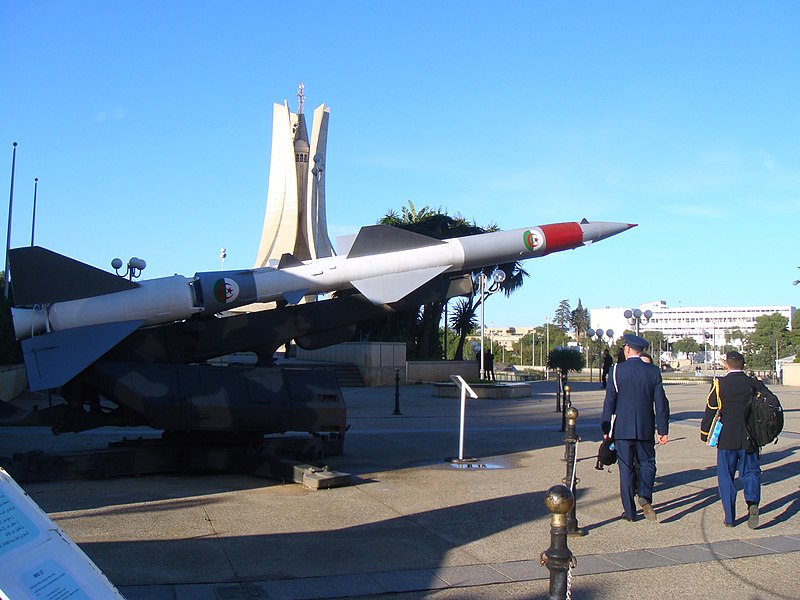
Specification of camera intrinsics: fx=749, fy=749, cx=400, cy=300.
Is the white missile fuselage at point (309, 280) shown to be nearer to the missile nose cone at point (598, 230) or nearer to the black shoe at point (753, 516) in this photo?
the missile nose cone at point (598, 230)

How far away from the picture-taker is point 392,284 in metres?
10.8

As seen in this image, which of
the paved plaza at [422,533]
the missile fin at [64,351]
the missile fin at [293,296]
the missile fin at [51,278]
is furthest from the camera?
the missile fin at [293,296]

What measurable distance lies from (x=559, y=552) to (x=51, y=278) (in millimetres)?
7886

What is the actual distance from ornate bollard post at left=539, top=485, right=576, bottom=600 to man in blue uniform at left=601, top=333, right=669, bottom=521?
3.56 m

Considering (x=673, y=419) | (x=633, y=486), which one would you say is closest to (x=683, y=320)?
(x=673, y=419)

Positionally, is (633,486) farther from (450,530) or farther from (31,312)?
(31,312)

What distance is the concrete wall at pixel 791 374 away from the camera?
35000mm

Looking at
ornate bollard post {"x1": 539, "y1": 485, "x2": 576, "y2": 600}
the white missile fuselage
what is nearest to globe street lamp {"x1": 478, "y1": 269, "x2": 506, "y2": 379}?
the white missile fuselage

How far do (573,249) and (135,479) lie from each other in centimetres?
816

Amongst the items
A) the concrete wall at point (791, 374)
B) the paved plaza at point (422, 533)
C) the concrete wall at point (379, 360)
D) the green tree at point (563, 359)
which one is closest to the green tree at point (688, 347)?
the concrete wall at point (791, 374)

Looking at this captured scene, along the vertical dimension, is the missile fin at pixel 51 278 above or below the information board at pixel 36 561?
above

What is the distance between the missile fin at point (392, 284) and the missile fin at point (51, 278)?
3281 millimetres

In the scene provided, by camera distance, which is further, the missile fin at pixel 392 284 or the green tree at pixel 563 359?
the green tree at pixel 563 359

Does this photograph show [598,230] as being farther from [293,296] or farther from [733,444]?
[733,444]
